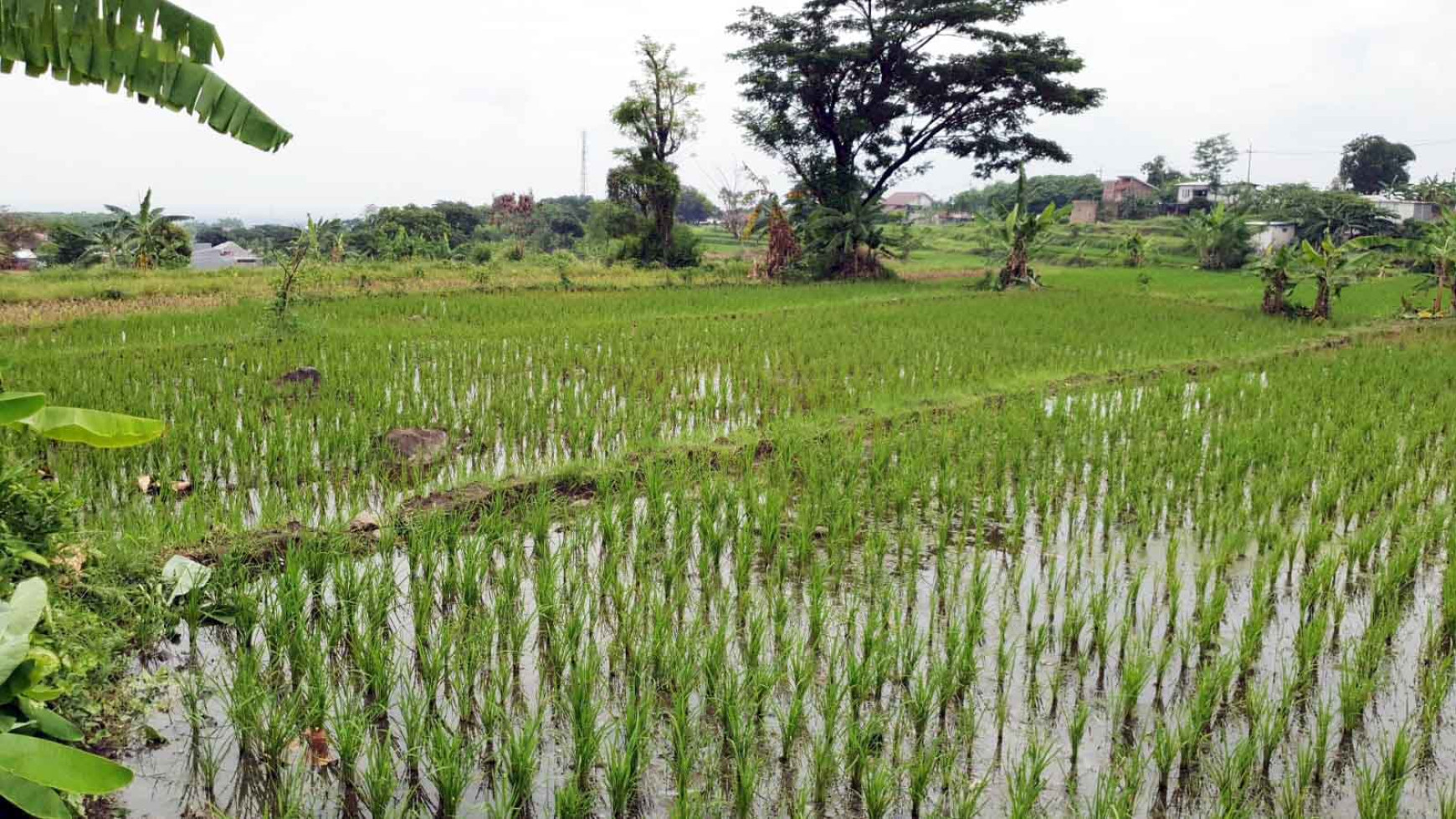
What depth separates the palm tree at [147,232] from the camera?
1908 cm

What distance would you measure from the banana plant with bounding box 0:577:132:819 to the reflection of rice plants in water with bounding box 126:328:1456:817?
0.49 m

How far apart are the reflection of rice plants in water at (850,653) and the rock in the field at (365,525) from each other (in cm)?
13

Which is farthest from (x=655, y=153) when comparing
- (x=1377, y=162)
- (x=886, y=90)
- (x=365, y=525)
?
(x=1377, y=162)

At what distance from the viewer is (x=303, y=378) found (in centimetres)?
708

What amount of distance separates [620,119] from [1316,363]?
1759 centimetres

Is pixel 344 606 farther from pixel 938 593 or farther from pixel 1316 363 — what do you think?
pixel 1316 363

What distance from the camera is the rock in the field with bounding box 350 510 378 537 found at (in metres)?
4.15

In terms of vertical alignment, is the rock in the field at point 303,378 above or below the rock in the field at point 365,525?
above

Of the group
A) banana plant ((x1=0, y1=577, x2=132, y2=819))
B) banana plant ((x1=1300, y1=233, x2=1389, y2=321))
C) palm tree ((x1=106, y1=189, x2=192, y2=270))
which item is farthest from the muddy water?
palm tree ((x1=106, y1=189, x2=192, y2=270))

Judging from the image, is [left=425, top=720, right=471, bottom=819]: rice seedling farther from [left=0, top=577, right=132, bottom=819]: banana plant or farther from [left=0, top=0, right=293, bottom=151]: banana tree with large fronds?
[left=0, top=0, right=293, bottom=151]: banana tree with large fronds

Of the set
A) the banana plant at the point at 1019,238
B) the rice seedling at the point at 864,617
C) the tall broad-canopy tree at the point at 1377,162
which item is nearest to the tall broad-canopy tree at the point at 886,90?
the banana plant at the point at 1019,238

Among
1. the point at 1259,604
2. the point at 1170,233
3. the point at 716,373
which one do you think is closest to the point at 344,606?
the point at 1259,604

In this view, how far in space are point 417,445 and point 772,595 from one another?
2735mm

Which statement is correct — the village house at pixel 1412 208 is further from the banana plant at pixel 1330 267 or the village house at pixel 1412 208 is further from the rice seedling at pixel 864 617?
the rice seedling at pixel 864 617
